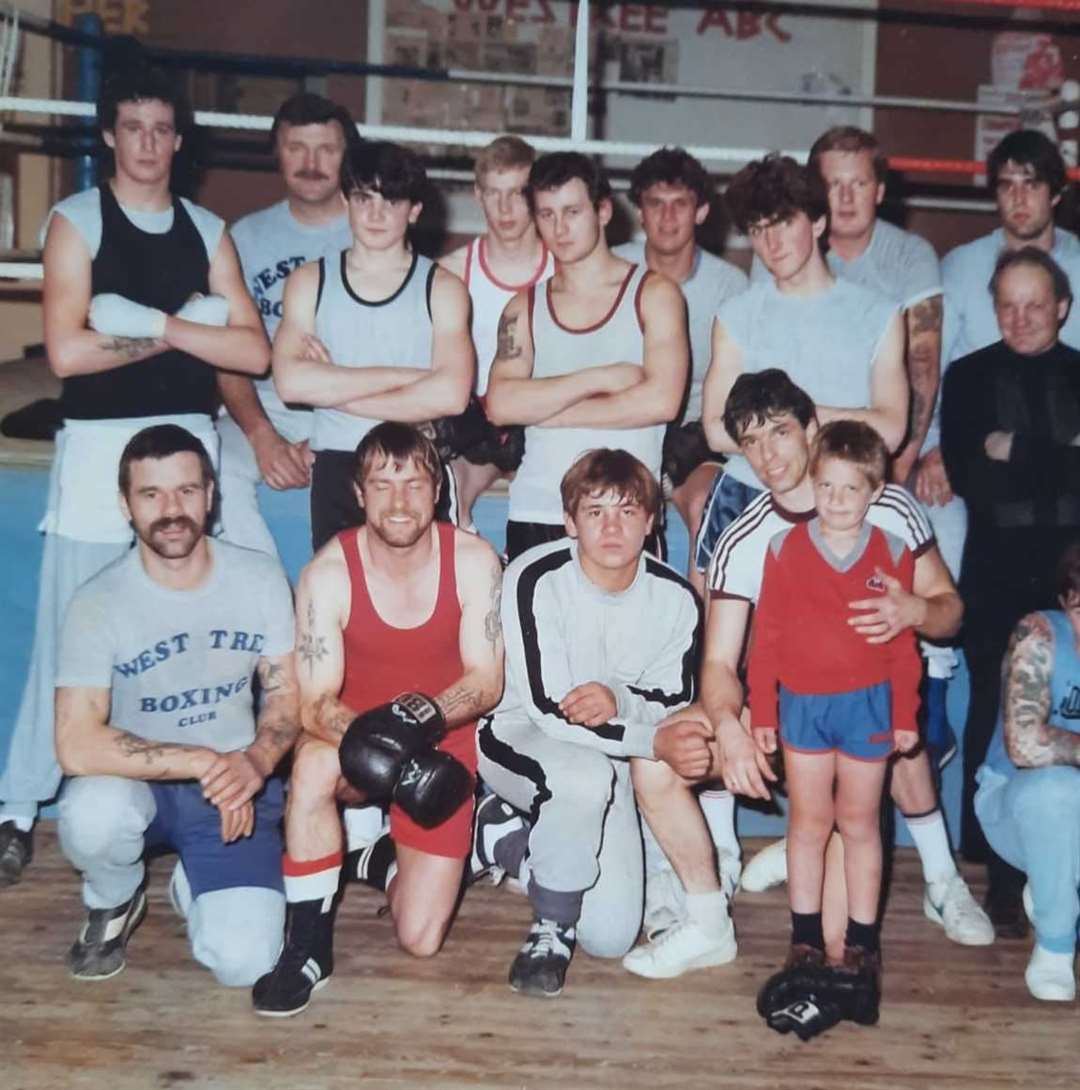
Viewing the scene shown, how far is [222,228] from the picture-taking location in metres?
3.37

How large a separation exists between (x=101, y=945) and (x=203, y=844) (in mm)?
277

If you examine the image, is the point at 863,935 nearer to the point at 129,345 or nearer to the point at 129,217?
the point at 129,345

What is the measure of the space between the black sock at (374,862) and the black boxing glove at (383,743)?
550 millimetres

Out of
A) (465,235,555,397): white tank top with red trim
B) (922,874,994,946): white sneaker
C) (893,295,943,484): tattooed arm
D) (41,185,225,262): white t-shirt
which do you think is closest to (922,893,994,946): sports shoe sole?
(922,874,994,946): white sneaker

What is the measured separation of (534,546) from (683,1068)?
1138 millimetres

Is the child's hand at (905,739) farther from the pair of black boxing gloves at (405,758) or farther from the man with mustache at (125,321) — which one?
the man with mustache at (125,321)

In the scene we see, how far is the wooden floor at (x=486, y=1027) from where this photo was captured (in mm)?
2590

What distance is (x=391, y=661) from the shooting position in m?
3.06

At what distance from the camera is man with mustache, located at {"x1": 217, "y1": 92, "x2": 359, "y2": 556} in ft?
11.6

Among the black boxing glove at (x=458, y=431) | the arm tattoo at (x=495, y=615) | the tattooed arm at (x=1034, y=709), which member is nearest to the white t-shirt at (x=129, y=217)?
the black boxing glove at (x=458, y=431)

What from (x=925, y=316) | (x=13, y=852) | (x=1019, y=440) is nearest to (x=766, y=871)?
(x=1019, y=440)

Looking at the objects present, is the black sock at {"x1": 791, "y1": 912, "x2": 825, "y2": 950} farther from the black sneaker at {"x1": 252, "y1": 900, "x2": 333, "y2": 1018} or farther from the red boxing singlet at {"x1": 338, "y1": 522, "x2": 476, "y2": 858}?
the black sneaker at {"x1": 252, "y1": 900, "x2": 333, "y2": 1018}

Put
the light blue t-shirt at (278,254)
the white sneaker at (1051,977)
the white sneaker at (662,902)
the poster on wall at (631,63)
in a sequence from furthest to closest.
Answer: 1. the poster on wall at (631,63)
2. the light blue t-shirt at (278,254)
3. the white sneaker at (662,902)
4. the white sneaker at (1051,977)

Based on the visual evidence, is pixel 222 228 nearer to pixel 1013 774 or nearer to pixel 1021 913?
pixel 1013 774
